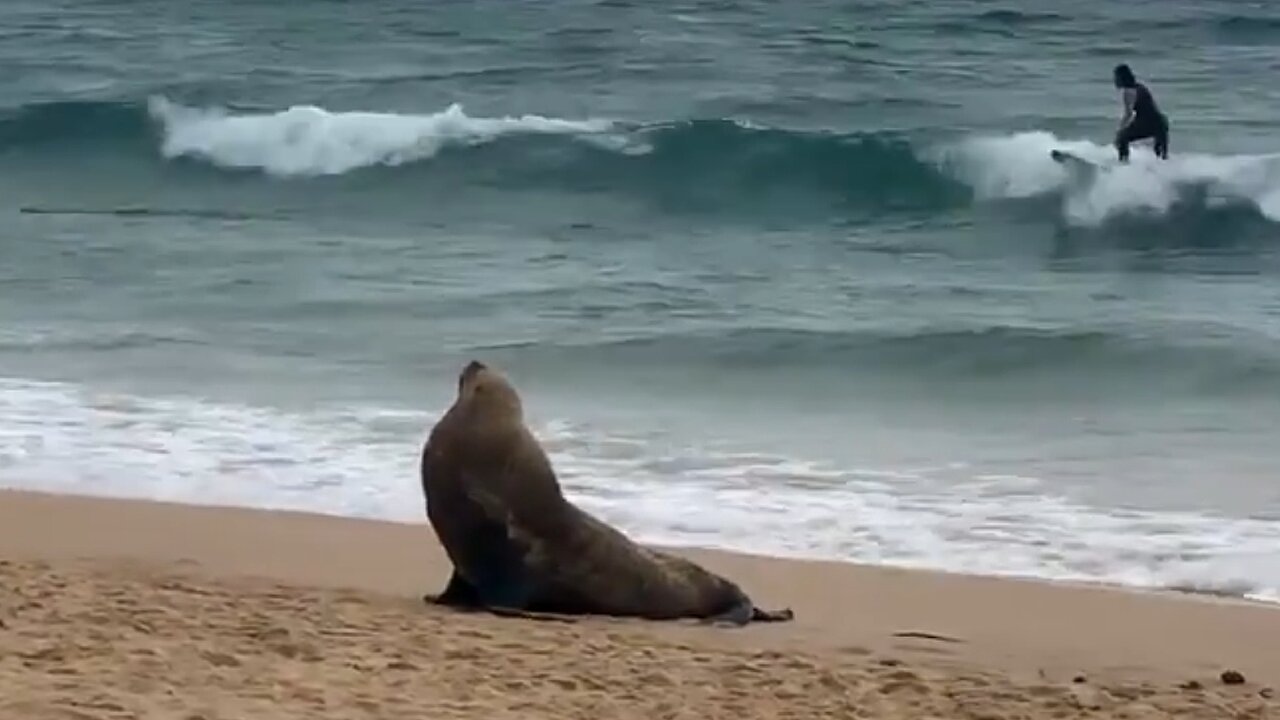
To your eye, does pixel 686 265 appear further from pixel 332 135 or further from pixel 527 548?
pixel 527 548

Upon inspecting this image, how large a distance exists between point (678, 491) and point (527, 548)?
8.61 feet

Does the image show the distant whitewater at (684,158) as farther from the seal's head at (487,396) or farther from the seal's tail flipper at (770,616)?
the seal's head at (487,396)

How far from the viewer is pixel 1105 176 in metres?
21.8

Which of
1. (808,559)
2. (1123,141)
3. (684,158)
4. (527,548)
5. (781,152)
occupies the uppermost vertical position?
(781,152)

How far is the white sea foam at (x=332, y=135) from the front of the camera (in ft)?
81.2

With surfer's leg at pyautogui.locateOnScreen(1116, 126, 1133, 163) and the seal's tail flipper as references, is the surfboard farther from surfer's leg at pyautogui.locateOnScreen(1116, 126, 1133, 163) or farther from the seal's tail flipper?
the seal's tail flipper

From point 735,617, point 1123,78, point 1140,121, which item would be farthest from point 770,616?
point 1140,121

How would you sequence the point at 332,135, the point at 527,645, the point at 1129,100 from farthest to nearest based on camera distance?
the point at 332,135 < the point at 1129,100 < the point at 527,645

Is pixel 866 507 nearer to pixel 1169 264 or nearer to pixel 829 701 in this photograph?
pixel 829 701

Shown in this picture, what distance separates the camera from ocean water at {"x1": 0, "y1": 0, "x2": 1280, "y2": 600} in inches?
392

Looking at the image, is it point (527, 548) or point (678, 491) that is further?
point (678, 491)

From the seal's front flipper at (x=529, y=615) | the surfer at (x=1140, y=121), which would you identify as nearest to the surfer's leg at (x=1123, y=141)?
the surfer at (x=1140, y=121)

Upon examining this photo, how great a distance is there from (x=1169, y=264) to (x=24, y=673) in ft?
47.0

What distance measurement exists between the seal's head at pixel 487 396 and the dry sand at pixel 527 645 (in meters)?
0.63
